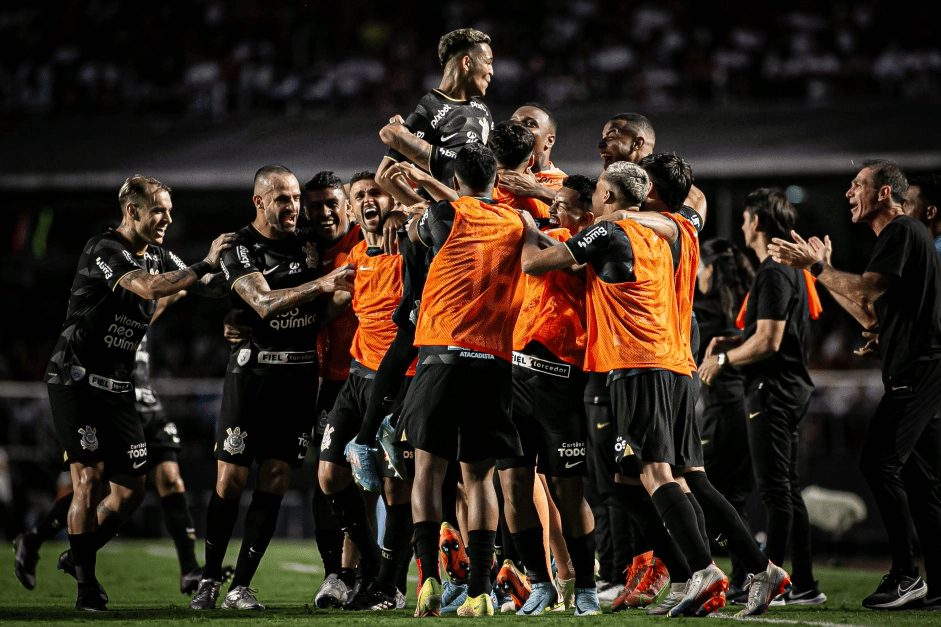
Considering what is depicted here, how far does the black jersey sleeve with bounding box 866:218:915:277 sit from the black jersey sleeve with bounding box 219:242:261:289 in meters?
3.65

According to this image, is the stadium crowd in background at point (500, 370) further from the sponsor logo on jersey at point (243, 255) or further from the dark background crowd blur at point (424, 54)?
the dark background crowd blur at point (424, 54)

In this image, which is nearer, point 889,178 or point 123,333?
point 889,178

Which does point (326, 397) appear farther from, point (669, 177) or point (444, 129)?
point (669, 177)

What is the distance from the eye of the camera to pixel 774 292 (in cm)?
707

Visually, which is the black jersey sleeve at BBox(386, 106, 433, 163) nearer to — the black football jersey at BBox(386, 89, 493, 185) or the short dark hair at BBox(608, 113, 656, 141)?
the black football jersey at BBox(386, 89, 493, 185)

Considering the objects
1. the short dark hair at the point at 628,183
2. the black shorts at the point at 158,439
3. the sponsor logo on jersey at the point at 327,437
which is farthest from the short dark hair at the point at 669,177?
the black shorts at the point at 158,439

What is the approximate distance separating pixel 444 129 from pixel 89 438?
9.59 feet

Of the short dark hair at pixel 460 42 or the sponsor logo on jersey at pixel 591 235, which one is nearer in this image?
the sponsor logo on jersey at pixel 591 235

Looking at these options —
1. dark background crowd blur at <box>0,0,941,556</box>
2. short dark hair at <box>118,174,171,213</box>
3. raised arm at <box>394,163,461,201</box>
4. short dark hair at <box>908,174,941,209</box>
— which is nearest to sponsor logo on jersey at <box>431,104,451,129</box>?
raised arm at <box>394,163,461,201</box>

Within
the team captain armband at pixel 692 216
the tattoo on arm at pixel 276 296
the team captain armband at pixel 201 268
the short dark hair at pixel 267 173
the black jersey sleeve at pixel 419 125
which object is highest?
the black jersey sleeve at pixel 419 125

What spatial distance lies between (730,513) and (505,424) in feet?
4.07

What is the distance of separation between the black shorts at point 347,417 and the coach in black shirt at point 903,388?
8.31ft

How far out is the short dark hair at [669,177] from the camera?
575 cm

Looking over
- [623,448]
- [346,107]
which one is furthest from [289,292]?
[346,107]
